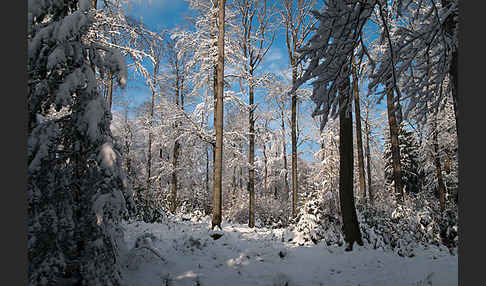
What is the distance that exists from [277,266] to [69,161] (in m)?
4.07

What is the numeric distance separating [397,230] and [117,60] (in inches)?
310

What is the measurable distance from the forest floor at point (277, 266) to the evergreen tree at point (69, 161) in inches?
47.7

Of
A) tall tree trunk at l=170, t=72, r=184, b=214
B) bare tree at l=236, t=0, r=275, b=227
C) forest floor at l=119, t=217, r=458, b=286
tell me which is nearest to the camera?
forest floor at l=119, t=217, r=458, b=286

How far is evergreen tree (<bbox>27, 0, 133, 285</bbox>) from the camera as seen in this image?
2.46 meters

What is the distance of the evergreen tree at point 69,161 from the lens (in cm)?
246

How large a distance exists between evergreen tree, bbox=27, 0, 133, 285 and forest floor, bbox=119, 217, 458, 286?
1.21 metres

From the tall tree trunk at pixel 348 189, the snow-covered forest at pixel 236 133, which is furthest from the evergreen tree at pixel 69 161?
the tall tree trunk at pixel 348 189

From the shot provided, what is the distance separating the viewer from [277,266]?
5.12m

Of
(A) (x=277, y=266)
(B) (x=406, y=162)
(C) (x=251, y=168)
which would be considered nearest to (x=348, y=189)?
(A) (x=277, y=266)

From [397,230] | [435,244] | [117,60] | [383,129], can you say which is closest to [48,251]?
[117,60]

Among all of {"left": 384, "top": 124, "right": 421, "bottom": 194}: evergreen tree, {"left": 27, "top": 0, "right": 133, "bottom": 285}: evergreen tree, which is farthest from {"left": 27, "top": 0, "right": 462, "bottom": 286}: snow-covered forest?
{"left": 384, "top": 124, "right": 421, "bottom": 194}: evergreen tree

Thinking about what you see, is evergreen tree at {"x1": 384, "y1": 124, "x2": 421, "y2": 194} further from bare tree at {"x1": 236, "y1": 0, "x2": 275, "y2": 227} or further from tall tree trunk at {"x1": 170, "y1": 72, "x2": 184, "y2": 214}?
tall tree trunk at {"x1": 170, "y1": 72, "x2": 184, "y2": 214}

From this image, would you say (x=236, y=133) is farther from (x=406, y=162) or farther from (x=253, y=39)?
(x=406, y=162)

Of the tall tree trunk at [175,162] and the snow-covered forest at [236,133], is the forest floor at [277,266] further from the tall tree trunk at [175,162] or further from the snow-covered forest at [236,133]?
the tall tree trunk at [175,162]
